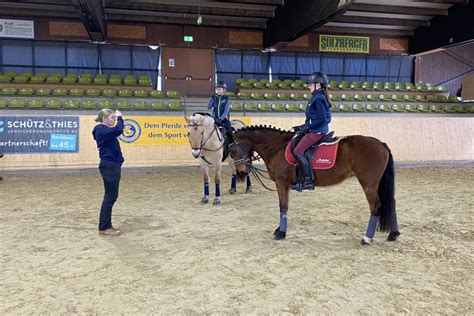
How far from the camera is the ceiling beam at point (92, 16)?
1250 cm

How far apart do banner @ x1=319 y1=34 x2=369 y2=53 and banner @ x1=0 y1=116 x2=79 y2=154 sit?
15.9m

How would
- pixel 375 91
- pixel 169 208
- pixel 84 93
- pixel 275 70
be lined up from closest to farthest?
pixel 169 208, pixel 84 93, pixel 375 91, pixel 275 70

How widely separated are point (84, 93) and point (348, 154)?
1422cm

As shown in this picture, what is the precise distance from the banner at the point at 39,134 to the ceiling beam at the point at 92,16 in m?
4.80

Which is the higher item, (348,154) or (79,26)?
(79,26)

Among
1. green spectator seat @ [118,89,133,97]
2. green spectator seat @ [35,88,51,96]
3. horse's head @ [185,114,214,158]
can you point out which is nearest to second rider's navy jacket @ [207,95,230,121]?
horse's head @ [185,114,214,158]

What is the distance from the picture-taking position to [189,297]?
10.3 feet

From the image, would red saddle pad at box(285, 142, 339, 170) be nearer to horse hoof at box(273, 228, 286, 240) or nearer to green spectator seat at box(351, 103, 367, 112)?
horse hoof at box(273, 228, 286, 240)

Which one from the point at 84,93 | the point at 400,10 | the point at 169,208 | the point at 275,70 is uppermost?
the point at 400,10

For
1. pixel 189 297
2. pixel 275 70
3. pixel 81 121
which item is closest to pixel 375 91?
pixel 275 70

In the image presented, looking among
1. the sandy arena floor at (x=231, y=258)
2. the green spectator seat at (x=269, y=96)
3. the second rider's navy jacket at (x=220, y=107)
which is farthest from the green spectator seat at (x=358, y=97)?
the second rider's navy jacket at (x=220, y=107)

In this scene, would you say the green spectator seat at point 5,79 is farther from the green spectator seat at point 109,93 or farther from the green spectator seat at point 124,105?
the green spectator seat at point 124,105

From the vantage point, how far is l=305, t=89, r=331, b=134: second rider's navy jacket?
4730mm

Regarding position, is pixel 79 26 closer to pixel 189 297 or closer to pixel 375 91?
pixel 375 91
